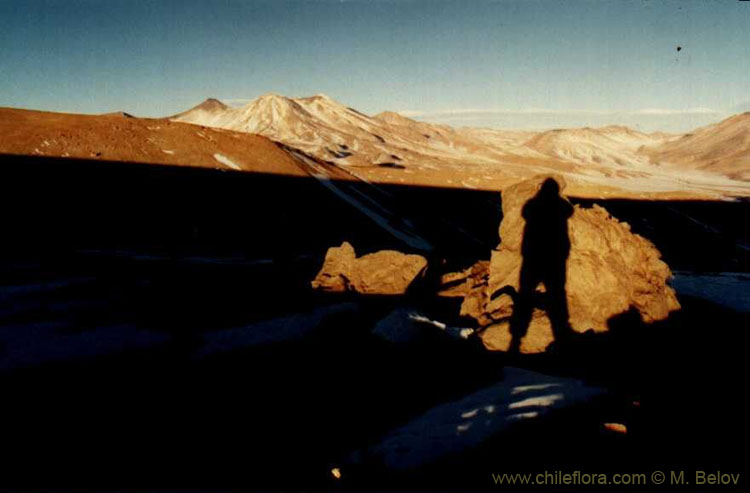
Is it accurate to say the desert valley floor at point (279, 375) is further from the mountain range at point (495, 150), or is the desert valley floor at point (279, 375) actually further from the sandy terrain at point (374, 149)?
the mountain range at point (495, 150)

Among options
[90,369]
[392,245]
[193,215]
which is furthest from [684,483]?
[193,215]

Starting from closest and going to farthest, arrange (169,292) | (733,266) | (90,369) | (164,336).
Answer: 1. (90,369)
2. (164,336)
3. (169,292)
4. (733,266)

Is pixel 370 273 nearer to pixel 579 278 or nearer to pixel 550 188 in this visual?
pixel 550 188

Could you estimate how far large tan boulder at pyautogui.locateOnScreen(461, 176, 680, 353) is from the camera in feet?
40.3

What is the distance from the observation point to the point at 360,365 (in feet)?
32.6

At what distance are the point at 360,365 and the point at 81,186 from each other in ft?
104

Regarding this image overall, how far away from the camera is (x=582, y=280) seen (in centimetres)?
1288

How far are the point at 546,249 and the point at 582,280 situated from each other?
160 centimetres

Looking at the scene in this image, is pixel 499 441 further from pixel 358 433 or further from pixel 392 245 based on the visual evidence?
pixel 392 245

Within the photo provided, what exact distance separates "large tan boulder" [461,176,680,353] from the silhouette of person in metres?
0.05

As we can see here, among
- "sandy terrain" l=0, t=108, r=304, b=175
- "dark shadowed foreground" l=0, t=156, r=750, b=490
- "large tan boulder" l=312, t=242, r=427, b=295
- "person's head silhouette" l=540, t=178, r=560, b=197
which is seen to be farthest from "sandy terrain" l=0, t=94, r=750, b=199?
"person's head silhouette" l=540, t=178, r=560, b=197

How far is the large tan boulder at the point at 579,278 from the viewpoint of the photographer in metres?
12.3

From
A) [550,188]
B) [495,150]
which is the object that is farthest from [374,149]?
[550,188]

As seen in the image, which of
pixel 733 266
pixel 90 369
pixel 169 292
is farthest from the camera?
pixel 733 266
